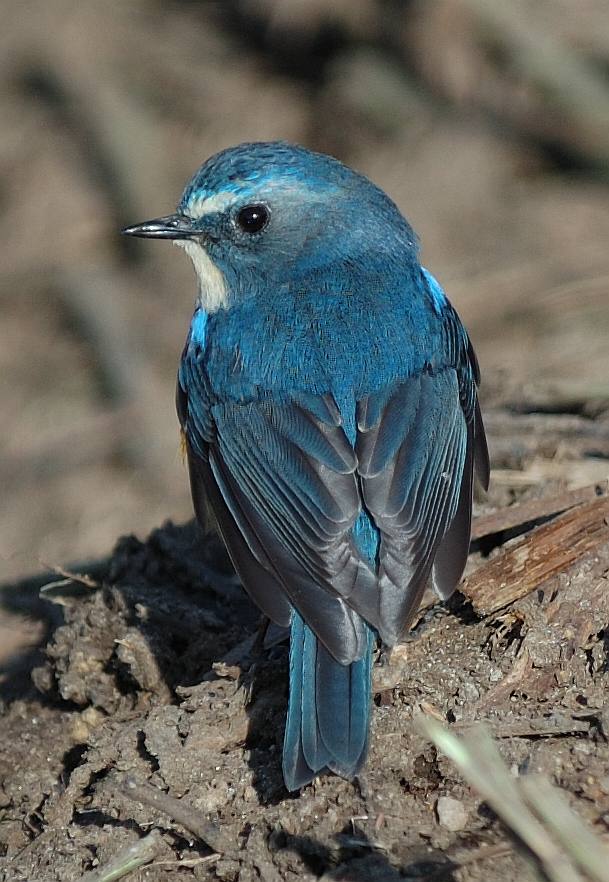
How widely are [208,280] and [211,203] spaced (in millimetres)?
323

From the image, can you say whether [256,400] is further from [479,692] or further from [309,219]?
[479,692]

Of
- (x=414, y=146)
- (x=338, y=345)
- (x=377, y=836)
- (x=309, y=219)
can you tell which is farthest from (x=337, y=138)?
(x=377, y=836)

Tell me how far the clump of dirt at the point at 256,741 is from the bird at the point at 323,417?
0.76ft

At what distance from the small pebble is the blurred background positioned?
4331mm

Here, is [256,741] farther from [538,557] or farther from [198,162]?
[198,162]

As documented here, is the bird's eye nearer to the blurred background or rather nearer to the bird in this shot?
the bird

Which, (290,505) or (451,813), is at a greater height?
(290,505)

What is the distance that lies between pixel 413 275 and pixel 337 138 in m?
5.34

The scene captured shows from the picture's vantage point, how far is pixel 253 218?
5633 mm

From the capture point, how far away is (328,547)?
4.46 meters

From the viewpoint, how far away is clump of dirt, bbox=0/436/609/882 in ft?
12.9

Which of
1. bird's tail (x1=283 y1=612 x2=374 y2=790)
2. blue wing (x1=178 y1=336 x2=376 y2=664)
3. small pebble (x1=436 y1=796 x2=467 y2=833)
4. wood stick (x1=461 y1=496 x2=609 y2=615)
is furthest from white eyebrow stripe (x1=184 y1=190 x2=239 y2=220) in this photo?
small pebble (x1=436 y1=796 x2=467 y2=833)

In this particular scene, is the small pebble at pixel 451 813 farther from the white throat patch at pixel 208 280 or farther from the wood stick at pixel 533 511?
the white throat patch at pixel 208 280

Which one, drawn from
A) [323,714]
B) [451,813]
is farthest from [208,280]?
[451,813]
